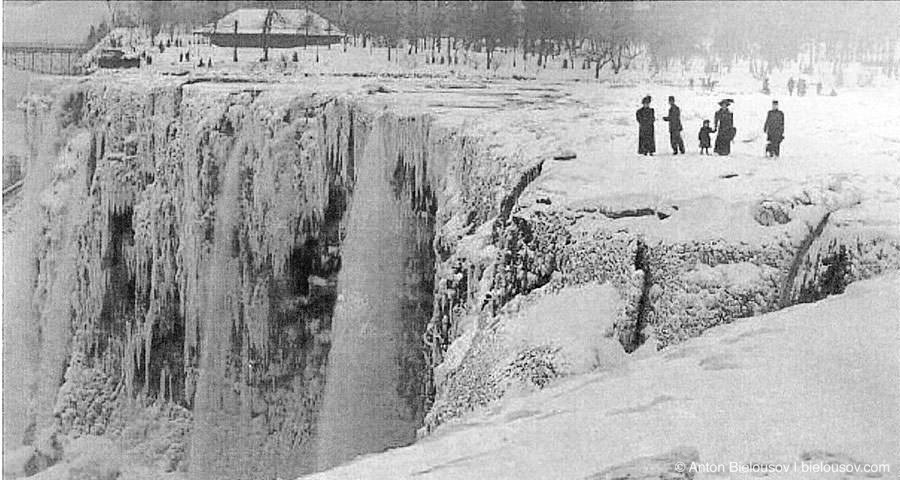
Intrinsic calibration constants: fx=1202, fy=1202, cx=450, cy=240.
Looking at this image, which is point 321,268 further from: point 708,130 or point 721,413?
point 721,413

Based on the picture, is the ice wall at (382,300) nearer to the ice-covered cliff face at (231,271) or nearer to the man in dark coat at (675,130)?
the ice-covered cliff face at (231,271)

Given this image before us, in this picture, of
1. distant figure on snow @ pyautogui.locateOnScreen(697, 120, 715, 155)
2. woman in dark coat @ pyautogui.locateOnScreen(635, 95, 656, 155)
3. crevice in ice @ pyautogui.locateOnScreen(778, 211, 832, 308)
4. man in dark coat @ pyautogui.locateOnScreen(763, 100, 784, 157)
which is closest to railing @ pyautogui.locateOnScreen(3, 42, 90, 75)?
woman in dark coat @ pyautogui.locateOnScreen(635, 95, 656, 155)

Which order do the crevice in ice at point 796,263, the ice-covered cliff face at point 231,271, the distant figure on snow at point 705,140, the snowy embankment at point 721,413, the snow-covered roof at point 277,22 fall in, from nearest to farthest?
the snowy embankment at point 721,413, the crevice in ice at point 796,263, the distant figure on snow at point 705,140, the snow-covered roof at point 277,22, the ice-covered cliff face at point 231,271

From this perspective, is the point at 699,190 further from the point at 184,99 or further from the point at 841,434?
the point at 184,99

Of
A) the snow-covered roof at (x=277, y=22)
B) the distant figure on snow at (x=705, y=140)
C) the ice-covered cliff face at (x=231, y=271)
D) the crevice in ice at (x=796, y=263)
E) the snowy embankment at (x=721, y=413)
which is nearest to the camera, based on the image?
the snowy embankment at (x=721, y=413)

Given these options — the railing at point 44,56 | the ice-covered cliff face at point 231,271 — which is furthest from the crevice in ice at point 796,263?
the railing at point 44,56

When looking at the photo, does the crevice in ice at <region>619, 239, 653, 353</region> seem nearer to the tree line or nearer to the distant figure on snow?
the distant figure on snow

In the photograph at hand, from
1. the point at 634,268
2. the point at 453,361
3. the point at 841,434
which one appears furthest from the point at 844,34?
the point at 453,361
